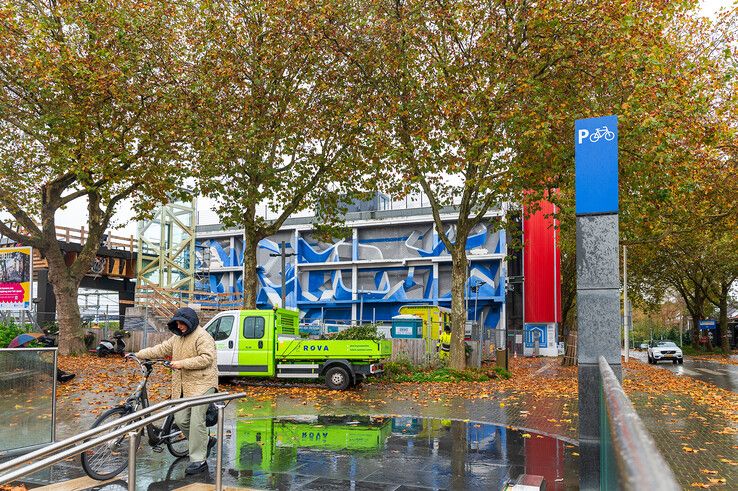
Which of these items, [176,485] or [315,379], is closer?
[176,485]

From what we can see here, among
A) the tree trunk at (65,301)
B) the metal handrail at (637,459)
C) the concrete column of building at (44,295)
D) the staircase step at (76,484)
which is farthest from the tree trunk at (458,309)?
the concrete column of building at (44,295)

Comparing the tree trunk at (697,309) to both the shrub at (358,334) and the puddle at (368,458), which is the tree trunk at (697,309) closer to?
the shrub at (358,334)

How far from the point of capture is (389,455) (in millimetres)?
9117

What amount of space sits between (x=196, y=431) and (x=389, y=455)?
2855mm

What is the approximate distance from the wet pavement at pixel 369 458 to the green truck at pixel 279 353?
5608 millimetres

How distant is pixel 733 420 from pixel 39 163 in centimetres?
2338

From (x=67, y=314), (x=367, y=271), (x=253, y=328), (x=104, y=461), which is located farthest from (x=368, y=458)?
(x=367, y=271)

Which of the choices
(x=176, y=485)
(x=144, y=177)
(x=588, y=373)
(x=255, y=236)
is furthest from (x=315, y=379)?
(x=588, y=373)

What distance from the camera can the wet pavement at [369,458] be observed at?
756cm

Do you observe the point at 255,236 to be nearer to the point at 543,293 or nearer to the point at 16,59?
the point at 16,59

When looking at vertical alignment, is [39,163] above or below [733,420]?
above

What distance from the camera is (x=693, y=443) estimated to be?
1029 cm

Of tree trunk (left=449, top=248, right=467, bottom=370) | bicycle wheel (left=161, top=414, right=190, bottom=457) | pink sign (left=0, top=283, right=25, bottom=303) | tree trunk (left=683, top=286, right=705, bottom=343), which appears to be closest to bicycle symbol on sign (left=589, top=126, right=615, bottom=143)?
bicycle wheel (left=161, top=414, right=190, bottom=457)

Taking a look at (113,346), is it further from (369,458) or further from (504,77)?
(369,458)
